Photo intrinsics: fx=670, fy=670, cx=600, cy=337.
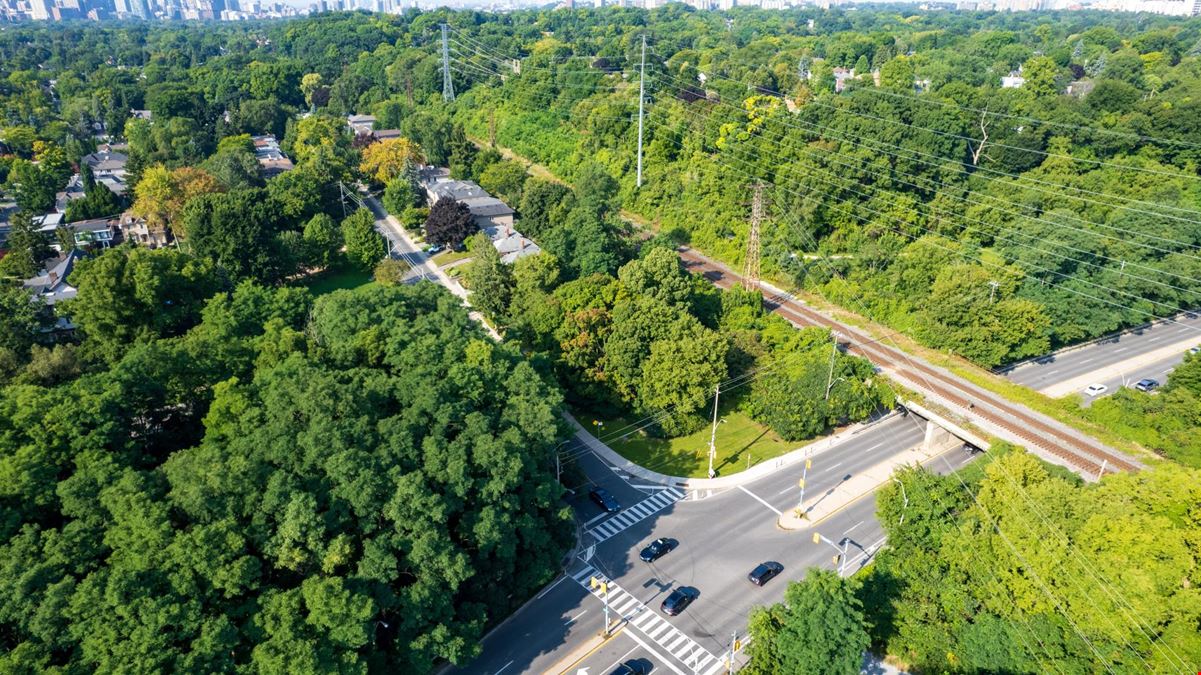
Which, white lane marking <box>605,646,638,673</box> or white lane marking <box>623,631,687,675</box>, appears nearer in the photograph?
white lane marking <box>605,646,638,673</box>

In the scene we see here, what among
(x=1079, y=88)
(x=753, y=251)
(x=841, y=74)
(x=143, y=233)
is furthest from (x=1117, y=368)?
(x=841, y=74)

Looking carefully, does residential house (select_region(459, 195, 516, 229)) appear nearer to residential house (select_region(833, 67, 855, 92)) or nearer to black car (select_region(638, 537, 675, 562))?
black car (select_region(638, 537, 675, 562))

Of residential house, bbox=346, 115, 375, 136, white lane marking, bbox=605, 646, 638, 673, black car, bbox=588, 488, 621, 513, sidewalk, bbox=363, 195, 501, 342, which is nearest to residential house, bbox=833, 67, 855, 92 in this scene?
residential house, bbox=346, 115, 375, 136

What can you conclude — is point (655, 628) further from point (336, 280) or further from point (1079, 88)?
point (1079, 88)

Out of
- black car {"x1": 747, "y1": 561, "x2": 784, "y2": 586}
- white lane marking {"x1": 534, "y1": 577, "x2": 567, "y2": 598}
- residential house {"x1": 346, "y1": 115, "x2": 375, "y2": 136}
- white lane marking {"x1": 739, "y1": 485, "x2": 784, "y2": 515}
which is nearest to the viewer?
white lane marking {"x1": 534, "y1": 577, "x2": 567, "y2": 598}

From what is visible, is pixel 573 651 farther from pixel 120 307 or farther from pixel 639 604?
pixel 120 307

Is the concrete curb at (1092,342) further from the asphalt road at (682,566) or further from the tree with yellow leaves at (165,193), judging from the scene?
the tree with yellow leaves at (165,193)
